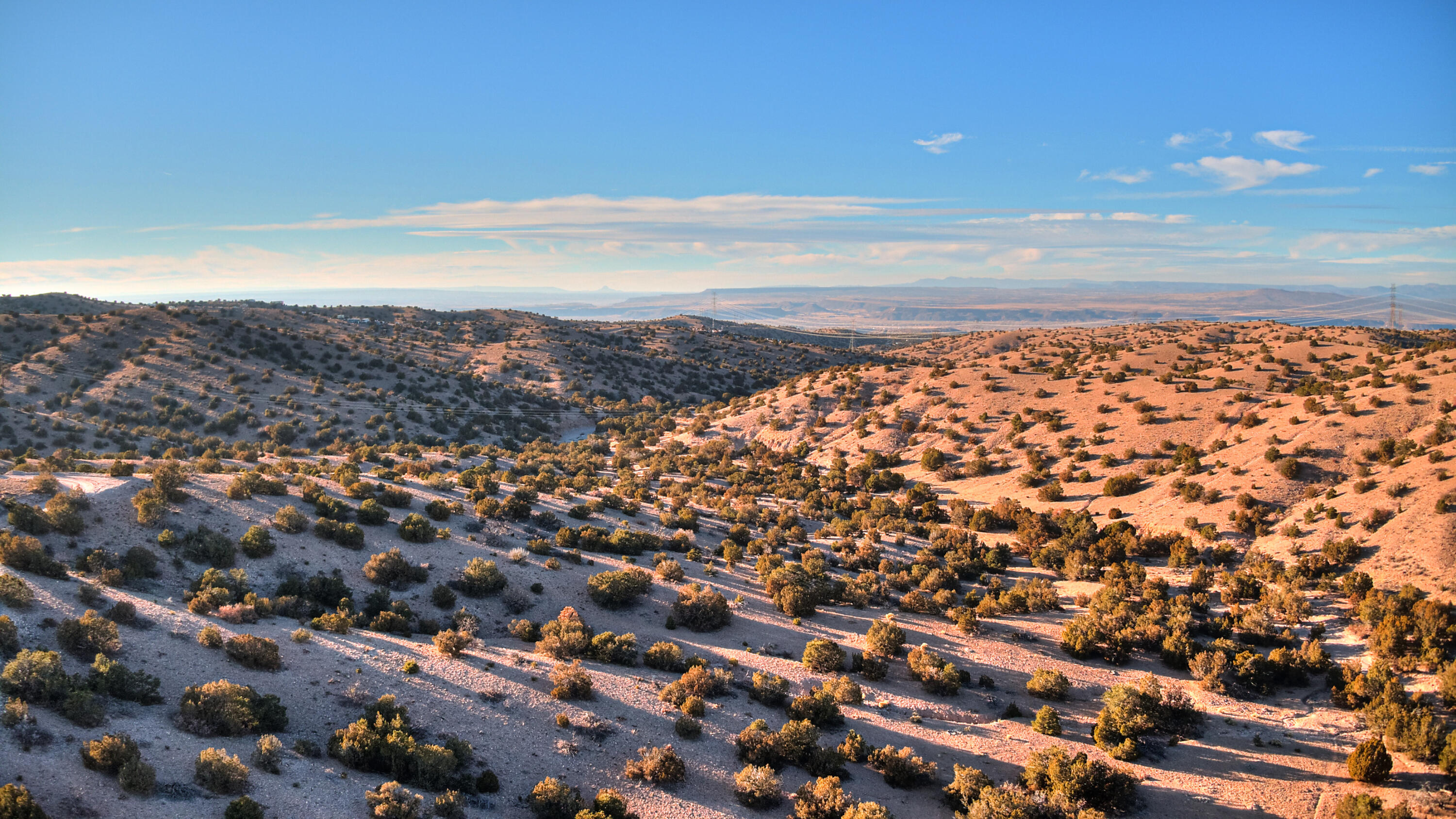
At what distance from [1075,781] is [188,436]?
59754 mm

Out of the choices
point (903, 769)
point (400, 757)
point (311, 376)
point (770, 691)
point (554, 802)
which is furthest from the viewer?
point (311, 376)

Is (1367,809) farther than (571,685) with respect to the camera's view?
No

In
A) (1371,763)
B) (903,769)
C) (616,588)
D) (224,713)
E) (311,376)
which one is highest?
(311,376)

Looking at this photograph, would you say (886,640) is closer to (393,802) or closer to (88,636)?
(393,802)

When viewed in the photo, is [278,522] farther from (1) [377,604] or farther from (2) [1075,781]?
(2) [1075,781]

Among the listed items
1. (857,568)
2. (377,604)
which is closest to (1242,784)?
(857,568)

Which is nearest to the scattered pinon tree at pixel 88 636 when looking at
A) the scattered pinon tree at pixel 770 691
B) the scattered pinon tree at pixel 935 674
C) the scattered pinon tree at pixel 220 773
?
the scattered pinon tree at pixel 220 773

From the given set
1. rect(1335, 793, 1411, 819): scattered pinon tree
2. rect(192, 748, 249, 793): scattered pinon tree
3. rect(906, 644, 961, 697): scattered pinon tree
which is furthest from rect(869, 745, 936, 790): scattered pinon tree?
rect(192, 748, 249, 793): scattered pinon tree

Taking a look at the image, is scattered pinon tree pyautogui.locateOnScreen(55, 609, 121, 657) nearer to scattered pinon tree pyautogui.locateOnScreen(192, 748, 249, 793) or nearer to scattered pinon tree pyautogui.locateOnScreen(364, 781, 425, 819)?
scattered pinon tree pyautogui.locateOnScreen(192, 748, 249, 793)

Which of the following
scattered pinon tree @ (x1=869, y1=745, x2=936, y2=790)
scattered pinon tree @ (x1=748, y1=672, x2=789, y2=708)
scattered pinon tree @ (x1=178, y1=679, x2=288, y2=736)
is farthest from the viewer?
scattered pinon tree @ (x1=748, y1=672, x2=789, y2=708)

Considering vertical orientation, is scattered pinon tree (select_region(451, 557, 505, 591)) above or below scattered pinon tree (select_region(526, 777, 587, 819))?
above

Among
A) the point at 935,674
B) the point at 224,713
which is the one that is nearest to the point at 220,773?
the point at 224,713

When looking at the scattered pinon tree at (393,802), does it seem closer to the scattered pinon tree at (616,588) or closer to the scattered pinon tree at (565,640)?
the scattered pinon tree at (565,640)

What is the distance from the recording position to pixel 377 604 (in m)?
21.1
